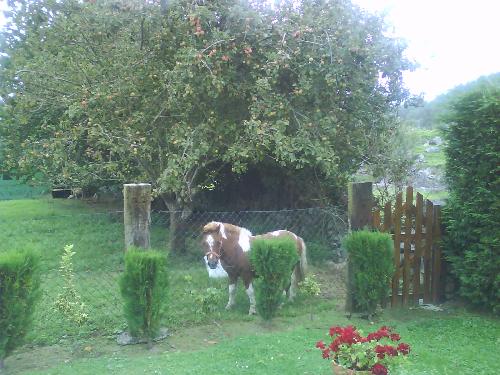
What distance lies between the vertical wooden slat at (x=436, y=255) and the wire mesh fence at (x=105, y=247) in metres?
2.31

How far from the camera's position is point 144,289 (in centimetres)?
576

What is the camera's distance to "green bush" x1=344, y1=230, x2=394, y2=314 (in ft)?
23.1

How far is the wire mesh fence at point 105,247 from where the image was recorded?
→ 21.9 ft

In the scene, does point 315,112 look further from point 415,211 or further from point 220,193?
point 220,193

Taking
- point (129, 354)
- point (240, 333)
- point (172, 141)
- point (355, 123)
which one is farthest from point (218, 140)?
point (129, 354)

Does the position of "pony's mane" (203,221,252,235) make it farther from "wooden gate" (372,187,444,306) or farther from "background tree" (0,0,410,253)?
"wooden gate" (372,187,444,306)

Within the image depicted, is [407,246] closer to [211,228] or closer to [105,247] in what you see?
[211,228]

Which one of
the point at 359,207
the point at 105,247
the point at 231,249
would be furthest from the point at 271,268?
the point at 105,247

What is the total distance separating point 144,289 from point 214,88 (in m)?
4.11

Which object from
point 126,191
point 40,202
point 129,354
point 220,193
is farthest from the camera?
point 40,202

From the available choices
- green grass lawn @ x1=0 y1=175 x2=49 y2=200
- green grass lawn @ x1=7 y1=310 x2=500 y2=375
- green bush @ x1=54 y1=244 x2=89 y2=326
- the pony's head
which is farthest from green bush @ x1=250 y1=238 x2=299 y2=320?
green grass lawn @ x1=0 y1=175 x2=49 y2=200

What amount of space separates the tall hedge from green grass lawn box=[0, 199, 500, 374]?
1.86 feet

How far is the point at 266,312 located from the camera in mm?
6719

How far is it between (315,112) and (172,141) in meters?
2.53
